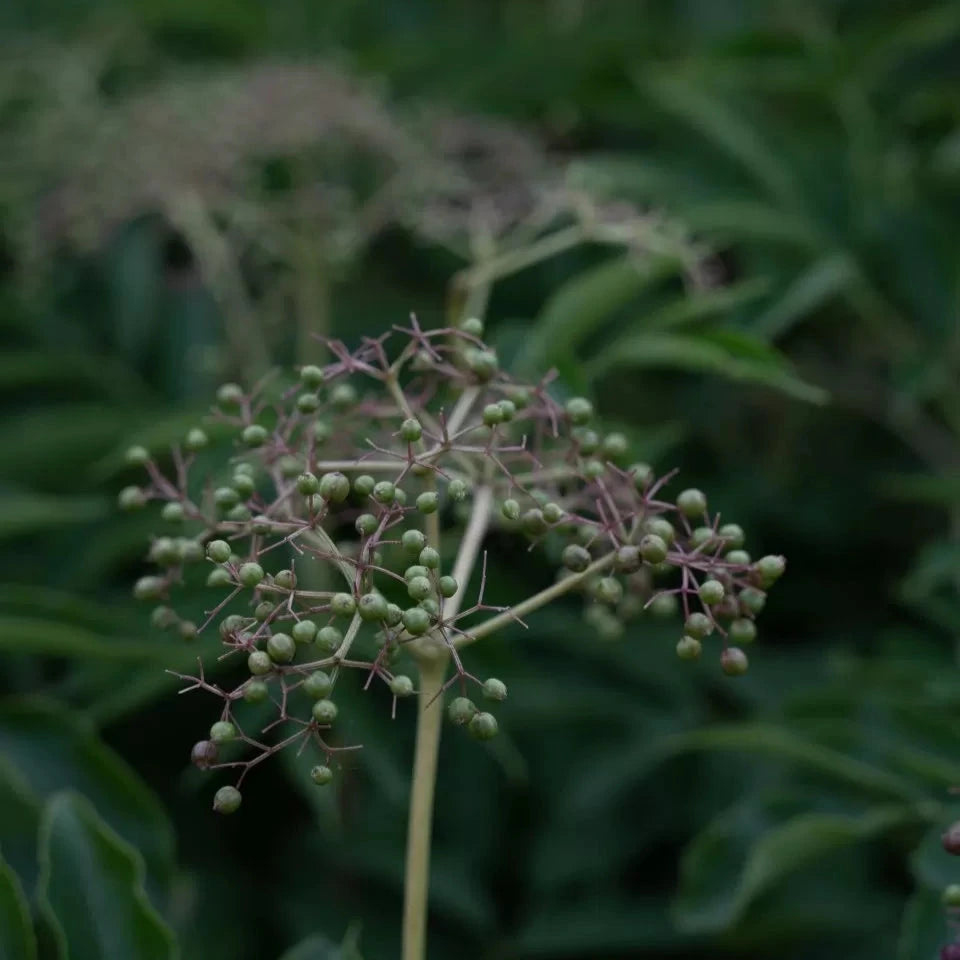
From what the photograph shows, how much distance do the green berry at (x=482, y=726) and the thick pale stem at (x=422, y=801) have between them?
7 cm

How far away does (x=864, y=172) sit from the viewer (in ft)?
5.39

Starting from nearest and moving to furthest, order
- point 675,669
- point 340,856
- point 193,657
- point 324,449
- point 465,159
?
1. point 324,449
2. point 193,657
3. point 340,856
4. point 675,669
5. point 465,159

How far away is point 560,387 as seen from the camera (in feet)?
3.58

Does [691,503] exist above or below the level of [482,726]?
above

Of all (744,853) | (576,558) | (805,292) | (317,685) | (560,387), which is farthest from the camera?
(805,292)

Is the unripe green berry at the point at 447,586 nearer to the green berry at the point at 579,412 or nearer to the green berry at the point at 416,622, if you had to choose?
the green berry at the point at 416,622

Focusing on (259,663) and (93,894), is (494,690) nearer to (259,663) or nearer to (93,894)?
(259,663)

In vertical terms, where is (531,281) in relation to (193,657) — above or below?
above

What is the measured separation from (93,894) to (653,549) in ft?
1.63

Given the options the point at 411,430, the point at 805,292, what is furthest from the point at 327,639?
the point at 805,292

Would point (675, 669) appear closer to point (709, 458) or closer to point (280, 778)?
point (709, 458)

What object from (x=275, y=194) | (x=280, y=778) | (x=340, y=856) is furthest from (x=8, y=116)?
(x=340, y=856)

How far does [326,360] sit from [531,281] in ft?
1.54

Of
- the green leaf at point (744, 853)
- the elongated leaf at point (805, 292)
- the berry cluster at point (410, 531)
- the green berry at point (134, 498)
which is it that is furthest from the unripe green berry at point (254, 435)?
the elongated leaf at point (805, 292)
